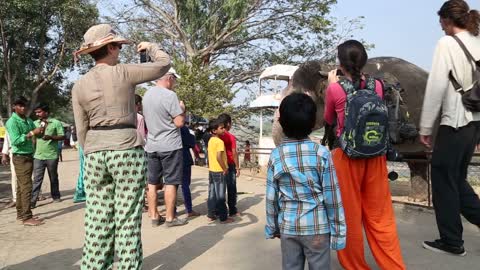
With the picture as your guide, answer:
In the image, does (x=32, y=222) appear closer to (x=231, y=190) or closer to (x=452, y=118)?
(x=231, y=190)

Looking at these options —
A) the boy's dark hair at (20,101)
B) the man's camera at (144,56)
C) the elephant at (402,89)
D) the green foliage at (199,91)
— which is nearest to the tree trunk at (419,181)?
the elephant at (402,89)

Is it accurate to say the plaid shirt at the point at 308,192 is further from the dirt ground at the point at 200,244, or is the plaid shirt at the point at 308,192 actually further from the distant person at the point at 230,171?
the distant person at the point at 230,171

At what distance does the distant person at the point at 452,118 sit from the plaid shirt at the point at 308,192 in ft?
4.81

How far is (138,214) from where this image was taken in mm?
3256

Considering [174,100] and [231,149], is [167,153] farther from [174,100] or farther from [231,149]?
[231,149]

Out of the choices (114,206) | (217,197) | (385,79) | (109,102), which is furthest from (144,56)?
(385,79)

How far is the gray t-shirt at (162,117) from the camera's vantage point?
513cm

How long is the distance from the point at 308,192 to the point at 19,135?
4.80m

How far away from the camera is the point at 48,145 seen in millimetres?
7832

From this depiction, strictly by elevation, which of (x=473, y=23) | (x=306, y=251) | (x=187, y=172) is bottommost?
(x=306, y=251)

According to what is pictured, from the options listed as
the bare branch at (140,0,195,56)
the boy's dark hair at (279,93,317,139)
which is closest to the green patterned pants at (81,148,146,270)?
the boy's dark hair at (279,93,317,139)

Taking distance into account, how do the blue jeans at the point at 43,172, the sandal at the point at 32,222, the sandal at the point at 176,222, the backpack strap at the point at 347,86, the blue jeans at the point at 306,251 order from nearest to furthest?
the blue jeans at the point at 306,251 < the backpack strap at the point at 347,86 < the sandal at the point at 176,222 < the sandal at the point at 32,222 < the blue jeans at the point at 43,172

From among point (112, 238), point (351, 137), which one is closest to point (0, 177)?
point (112, 238)

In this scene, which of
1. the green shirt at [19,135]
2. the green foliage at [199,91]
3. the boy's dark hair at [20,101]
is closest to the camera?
the green shirt at [19,135]
